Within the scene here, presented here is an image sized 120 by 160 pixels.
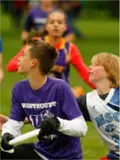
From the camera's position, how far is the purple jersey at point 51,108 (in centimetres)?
627

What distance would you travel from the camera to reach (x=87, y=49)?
23.1m

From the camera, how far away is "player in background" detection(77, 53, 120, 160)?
20.4 ft

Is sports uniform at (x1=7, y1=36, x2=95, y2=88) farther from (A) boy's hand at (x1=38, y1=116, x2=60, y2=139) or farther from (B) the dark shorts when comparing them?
(A) boy's hand at (x1=38, y1=116, x2=60, y2=139)

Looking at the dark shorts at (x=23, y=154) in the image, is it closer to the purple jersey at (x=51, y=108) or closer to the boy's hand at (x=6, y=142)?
the purple jersey at (x=51, y=108)

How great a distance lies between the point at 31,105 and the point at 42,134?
0.47 metres

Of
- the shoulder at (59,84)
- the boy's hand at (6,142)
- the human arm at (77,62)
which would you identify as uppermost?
the shoulder at (59,84)

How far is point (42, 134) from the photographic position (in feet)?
19.7

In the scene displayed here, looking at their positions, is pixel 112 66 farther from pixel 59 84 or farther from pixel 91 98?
pixel 59 84

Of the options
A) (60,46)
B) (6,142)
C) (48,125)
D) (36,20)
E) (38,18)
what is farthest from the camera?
(38,18)

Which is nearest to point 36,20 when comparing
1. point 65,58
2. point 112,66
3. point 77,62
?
point 65,58

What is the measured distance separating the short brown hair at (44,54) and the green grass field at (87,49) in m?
2.22

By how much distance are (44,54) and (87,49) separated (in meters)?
16.8

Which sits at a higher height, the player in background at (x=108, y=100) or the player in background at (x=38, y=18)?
the player in background at (x=108, y=100)

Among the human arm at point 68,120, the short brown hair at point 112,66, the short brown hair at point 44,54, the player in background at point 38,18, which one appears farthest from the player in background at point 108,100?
the player in background at point 38,18
